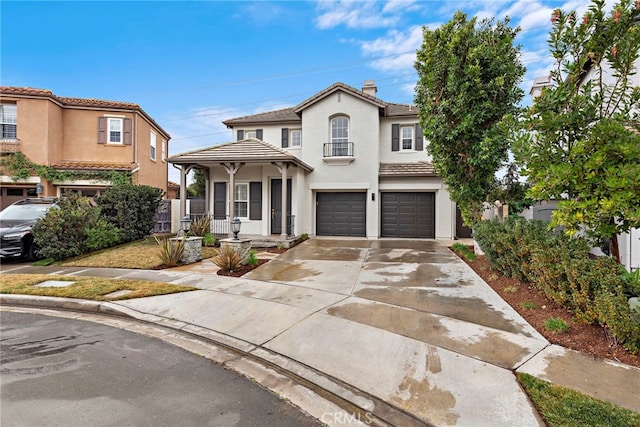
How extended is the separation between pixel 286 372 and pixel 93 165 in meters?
18.2

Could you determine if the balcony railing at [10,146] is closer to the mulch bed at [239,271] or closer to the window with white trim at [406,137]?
the mulch bed at [239,271]

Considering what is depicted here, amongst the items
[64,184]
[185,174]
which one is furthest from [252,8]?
[64,184]

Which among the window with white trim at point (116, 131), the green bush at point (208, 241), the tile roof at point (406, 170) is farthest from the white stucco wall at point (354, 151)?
the window with white trim at point (116, 131)

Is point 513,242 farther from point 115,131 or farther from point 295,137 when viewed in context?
point 115,131

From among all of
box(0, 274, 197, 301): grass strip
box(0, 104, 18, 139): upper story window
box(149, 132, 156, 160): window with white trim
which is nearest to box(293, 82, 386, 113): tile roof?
box(149, 132, 156, 160): window with white trim

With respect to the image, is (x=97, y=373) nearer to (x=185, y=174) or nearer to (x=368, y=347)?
(x=368, y=347)

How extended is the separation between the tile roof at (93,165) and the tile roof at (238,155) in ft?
17.2

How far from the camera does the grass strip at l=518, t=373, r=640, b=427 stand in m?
2.48

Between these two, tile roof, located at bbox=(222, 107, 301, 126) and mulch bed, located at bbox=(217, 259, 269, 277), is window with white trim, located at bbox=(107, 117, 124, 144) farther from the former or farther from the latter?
mulch bed, located at bbox=(217, 259, 269, 277)

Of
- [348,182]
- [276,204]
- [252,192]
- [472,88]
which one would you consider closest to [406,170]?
[348,182]

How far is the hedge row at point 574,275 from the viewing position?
357 centimetres

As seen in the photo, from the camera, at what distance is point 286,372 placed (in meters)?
3.52

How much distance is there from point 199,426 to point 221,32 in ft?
54.5

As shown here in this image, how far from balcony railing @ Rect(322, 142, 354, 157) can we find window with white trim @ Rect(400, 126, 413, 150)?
110 inches
